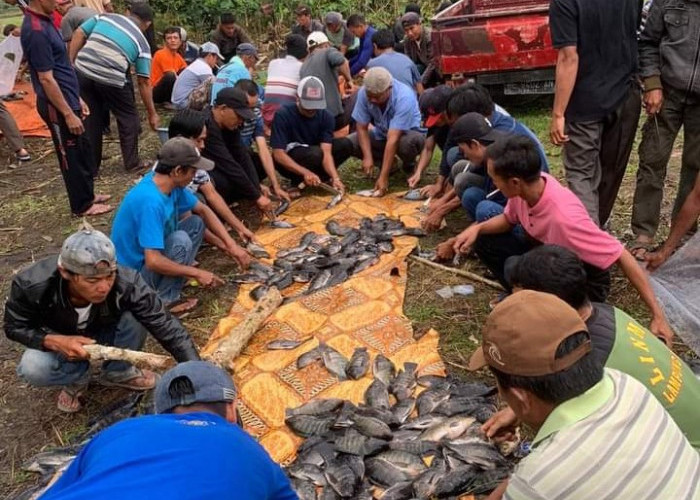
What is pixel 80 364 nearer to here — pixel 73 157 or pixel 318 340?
pixel 318 340

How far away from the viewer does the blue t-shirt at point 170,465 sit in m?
1.50

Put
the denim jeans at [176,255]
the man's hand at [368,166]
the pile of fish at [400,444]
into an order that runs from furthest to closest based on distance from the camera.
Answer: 1. the man's hand at [368,166]
2. the denim jeans at [176,255]
3. the pile of fish at [400,444]

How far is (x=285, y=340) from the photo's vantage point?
4.33m

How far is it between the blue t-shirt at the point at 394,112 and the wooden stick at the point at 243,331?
9.19 feet

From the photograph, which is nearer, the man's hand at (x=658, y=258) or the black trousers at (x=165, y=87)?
the man's hand at (x=658, y=258)

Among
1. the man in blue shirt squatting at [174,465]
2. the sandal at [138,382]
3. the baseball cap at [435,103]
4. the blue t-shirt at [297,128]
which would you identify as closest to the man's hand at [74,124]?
the blue t-shirt at [297,128]

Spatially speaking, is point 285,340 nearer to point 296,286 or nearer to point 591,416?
point 296,286

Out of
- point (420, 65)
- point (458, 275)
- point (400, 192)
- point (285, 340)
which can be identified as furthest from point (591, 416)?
point (420, 65)

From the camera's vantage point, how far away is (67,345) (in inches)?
133

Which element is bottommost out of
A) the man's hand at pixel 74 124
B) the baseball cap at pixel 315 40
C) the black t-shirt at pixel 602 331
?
the man's hand at pixel 74 124

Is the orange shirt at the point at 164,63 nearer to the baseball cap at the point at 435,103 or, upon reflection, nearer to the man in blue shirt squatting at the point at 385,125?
the man in blue shirt squatting at the point at 385,125

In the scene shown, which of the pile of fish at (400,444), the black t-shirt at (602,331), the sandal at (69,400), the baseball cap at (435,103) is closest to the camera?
the black t-shirt at (602,331)

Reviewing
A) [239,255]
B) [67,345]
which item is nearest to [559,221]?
[239,255]

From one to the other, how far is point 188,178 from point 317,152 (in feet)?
8.44
